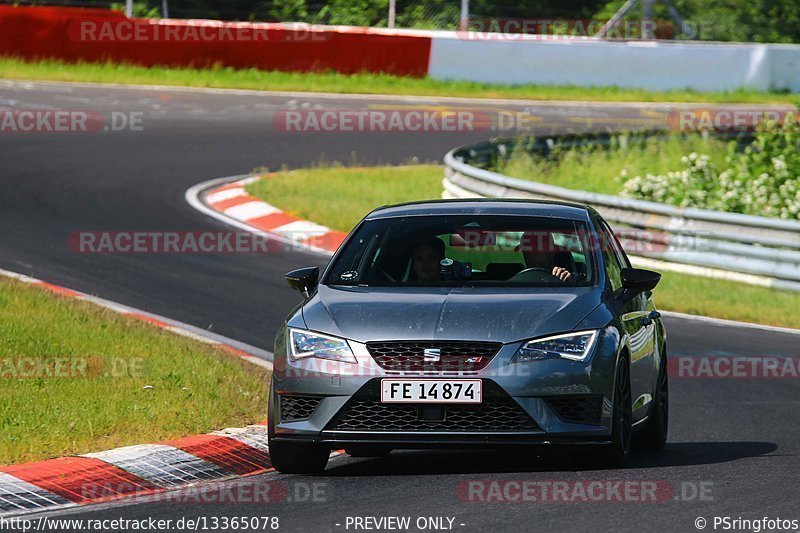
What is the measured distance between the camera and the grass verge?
1502 centimetres

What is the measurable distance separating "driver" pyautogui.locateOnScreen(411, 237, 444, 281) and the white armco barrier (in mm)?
26911

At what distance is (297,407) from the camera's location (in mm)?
7773

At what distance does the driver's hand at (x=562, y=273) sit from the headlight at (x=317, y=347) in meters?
1.53

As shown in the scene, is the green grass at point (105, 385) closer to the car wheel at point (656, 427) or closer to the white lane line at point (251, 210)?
the car wheel at point (656, 427)

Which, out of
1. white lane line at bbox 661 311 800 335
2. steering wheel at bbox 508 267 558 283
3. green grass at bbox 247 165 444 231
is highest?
steering wheel at bbox 508 267 558 283

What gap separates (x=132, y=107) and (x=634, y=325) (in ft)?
70.6

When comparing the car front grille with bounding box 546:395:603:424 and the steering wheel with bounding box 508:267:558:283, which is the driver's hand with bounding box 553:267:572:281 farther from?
the car front grille with bounding box 546:395:603:424

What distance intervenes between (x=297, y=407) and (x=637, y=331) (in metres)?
2.00

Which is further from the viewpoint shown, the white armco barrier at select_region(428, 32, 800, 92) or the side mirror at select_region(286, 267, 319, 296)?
the white armco barrier at select_region(428, 32, 800, 92)

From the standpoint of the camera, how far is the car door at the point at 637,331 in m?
8.34

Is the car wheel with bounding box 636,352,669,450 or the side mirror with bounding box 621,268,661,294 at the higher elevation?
the side mirror with bounding box 621,268,661,294

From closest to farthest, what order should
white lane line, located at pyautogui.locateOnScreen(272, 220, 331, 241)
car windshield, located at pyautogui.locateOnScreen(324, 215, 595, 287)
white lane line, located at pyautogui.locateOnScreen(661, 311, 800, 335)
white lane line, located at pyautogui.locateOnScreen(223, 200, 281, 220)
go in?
car windshield, located at pyautogui.locateOnScreen(324, 215, 595, 287) < white lane line, located at pyautogui.locateOnScreen(661, 311, 800, 335) < white lane line, located at pyautogui.locateOnScreen(272, 220, 331, 241) < white lane line, located at pyautogui.locateOnScreen(223, 200, 281, 220)

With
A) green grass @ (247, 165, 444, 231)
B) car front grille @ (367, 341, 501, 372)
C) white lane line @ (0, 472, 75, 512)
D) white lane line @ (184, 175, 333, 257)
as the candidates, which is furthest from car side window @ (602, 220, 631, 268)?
green grass @ (247, 165, 444, 231)

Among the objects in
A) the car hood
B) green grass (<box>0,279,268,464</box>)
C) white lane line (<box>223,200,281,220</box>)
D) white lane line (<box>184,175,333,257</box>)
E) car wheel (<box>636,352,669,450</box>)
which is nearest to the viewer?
the car hood
